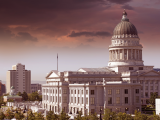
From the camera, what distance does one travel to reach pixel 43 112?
561ft

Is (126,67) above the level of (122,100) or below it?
above

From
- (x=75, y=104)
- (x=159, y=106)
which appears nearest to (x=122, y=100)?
(x=75, y=104)

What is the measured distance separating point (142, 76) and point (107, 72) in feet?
52.8

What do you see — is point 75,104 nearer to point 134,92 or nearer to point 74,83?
point 74,83

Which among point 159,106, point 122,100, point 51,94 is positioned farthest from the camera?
point 51,94

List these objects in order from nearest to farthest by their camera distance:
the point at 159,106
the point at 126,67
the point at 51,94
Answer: the point at 159,106 → the point at 51,94 → the point at 126,67

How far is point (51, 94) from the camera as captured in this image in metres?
187

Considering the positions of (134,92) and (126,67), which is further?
(126,67)

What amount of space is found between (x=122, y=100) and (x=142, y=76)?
120 feet

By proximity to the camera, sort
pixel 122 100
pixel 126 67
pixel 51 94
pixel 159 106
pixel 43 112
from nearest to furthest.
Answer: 1. pixel 159 106
2. pixel 122 100
3. pixel 43 112
4. pixel 51 94
5. pixel 126 67

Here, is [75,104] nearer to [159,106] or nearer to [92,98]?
[92,98]

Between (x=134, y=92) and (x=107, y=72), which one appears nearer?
(x=134, y=92)

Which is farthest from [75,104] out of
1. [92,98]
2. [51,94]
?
[51,94]

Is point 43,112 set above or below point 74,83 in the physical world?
below
